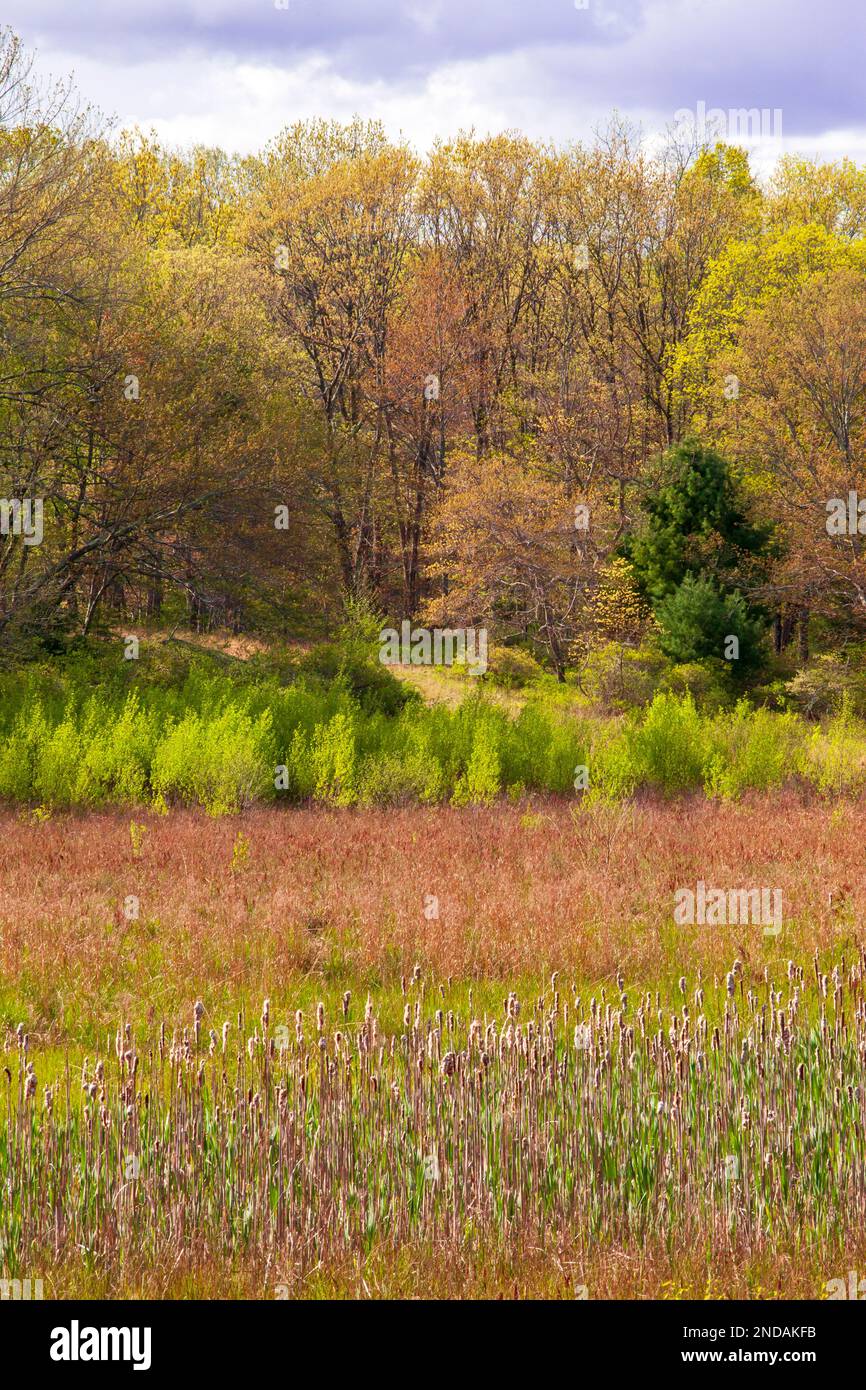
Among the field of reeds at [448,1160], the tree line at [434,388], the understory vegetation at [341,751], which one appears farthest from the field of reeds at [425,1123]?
the tree line at [434,388]

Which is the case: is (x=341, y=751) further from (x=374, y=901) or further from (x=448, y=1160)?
(x=448, y=1160)

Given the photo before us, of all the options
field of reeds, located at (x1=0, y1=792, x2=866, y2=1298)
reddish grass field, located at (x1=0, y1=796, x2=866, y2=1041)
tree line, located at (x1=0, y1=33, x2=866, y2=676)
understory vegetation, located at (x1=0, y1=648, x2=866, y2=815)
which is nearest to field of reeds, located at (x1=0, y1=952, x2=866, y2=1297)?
field of reeds, located at (x1=0, y1=792, x2=866, y2=1298)

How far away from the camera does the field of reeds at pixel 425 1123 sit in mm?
3994

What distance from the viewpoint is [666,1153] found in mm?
4445

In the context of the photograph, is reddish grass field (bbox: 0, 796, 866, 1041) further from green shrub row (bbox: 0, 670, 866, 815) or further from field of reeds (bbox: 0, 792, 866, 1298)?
green shrub row (bbox: 0, 670, 866, 815)

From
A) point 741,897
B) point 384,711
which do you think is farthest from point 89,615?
point 741,897

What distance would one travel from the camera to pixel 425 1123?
15.1ft

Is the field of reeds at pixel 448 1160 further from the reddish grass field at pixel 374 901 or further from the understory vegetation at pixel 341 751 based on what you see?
the understory vegetation at pixel 341 751

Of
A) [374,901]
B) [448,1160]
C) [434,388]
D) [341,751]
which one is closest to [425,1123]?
[448,1160]

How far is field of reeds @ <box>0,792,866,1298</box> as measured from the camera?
157 inches

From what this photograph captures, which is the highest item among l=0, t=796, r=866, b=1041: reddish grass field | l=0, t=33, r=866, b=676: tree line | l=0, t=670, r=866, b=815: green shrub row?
l=0, t=33, r=866, b=676: tree line

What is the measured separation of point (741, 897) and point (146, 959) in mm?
4648

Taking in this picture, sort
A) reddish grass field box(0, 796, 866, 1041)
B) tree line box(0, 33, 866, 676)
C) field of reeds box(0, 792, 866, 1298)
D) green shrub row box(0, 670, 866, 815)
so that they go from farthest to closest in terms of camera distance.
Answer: tree line box(0, 33, 866, 676) < green shrub row box(0, 670, 866, 815) < reddish grass field box(0, 796, 866, 1041) < field of reeds box(0, 792, 866, 1298)

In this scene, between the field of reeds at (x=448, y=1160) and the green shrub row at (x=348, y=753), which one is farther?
the green shrub row at (x=348, y=753)
